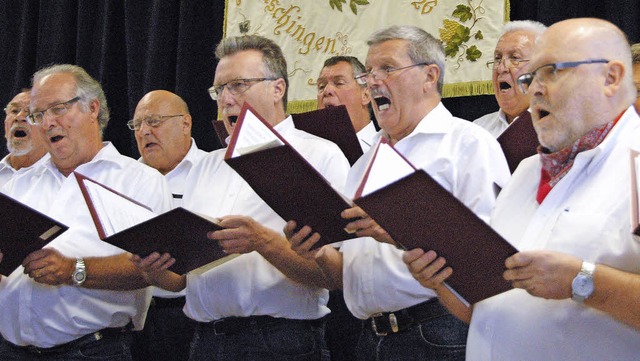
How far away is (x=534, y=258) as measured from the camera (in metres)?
1.67

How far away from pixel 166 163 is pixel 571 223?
2.62 m

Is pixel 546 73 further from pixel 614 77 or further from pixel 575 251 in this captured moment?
pixel 575 251

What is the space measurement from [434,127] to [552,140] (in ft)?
2.03

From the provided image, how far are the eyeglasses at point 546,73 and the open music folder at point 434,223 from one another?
1.18ft

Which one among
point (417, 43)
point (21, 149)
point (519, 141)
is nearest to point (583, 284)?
point (519, 141)

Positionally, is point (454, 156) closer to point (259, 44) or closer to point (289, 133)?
point (289, 133)

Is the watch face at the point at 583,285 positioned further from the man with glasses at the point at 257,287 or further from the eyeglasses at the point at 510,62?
the eyeglasses at the point at 510,62

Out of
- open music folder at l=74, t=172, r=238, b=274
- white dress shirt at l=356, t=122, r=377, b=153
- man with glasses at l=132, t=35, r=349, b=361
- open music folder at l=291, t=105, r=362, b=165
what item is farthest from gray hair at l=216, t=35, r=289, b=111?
white dress shirt at l=356, t=122, r=377, b=153

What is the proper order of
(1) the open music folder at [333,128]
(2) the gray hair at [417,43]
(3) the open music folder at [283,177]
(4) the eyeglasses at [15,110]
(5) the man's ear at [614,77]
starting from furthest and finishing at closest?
(4) the eyeglasses at [15,110]
(1) the open music folder at [333,128]
(2) the gray hair at [417,43]
(3) the open music folder at [283,177]
(5) the man's ear at [614,77]

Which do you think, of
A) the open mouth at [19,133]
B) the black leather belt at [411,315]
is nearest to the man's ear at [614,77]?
the black leather belt at [411,315]

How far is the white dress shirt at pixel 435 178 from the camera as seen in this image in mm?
2346

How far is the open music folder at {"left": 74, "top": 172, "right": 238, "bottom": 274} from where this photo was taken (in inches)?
92.4

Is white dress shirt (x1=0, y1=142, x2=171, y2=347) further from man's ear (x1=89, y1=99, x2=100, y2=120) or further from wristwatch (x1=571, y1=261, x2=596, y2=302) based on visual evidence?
wristwatch (x1=571, y1=261, x2=596, y2=302)

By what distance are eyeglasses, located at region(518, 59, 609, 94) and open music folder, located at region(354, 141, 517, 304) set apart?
0.36 m
